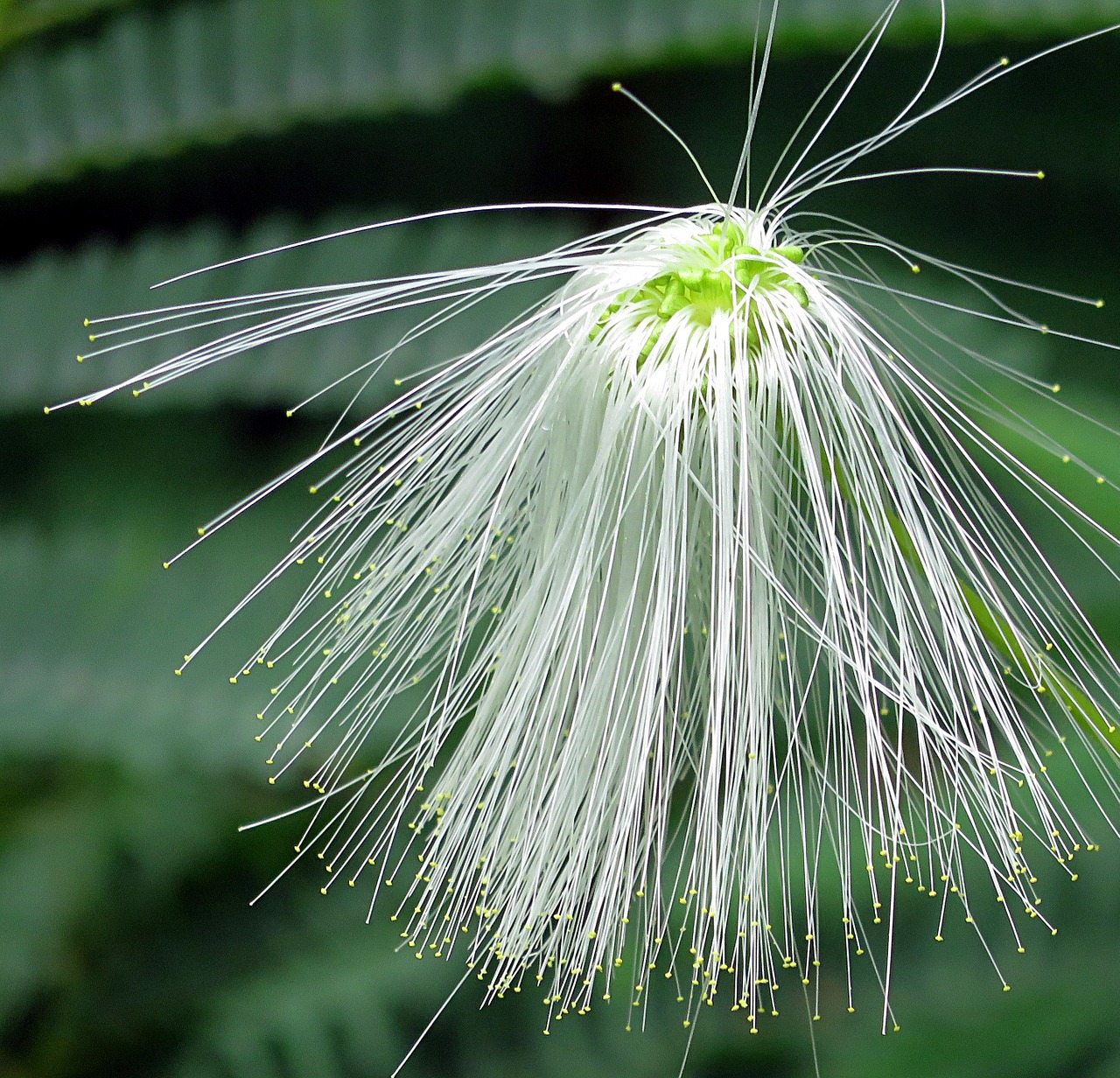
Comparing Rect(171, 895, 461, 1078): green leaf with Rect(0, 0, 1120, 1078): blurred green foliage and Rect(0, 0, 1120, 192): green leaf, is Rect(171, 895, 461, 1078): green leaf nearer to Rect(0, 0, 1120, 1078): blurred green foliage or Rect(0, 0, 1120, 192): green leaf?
Rect(0, 0, 1120, 1078): blurred green foliage

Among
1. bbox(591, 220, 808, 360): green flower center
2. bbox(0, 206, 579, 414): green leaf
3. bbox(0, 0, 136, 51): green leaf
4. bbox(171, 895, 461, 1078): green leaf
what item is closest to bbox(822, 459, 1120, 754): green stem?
bbox(591, 220, 808, 360): green flower center

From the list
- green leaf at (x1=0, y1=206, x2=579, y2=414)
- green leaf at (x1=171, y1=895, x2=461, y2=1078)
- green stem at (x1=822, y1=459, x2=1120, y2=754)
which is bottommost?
green leaf at (x1=171, y1=895, x2=461, y2=1078)

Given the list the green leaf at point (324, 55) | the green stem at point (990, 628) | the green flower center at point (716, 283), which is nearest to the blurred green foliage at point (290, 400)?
the green leaf at point (324, 55)

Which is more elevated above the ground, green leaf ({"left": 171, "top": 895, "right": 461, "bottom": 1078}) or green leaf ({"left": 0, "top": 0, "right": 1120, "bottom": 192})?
green leaf ({"left": 0, "top": 0, "right": 1120, "bottom": 192})

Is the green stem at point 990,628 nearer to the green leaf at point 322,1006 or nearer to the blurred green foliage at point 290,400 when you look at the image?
the blurred green foliage at point 290,400

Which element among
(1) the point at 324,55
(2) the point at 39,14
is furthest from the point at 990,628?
(2) the point at 39,14

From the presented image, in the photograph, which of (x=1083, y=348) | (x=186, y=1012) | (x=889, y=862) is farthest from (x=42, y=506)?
(x=1083, y=348)

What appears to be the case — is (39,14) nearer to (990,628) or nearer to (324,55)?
(324,55)

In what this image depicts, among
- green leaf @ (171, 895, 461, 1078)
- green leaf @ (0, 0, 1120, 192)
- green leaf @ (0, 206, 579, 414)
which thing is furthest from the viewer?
green leaf @ (171, 895, 461, 1078)
